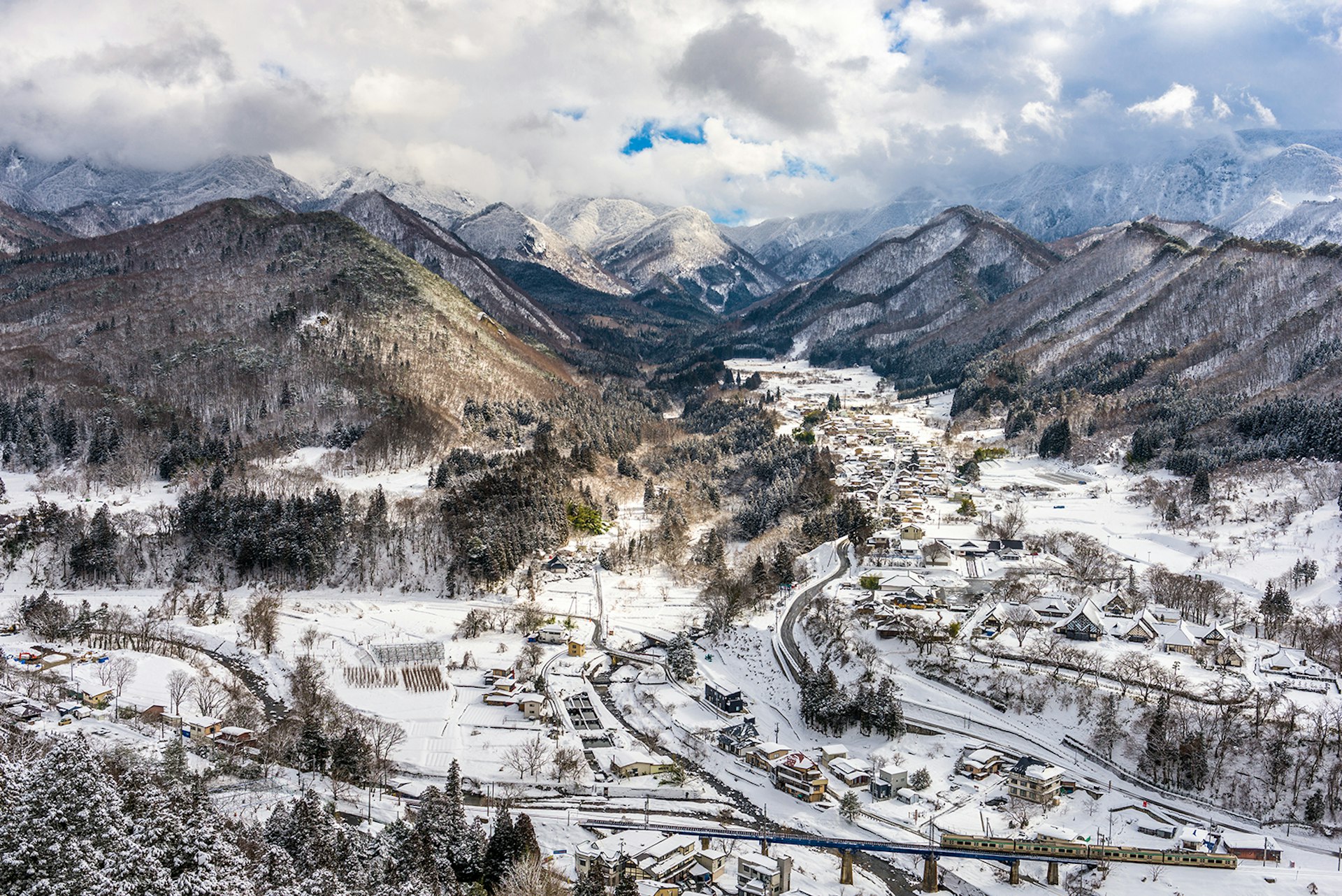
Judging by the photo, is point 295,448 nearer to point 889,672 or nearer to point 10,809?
point 889,672

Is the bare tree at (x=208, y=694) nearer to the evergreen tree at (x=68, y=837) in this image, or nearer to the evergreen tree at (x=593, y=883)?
the evergreen tree at (x=68, y=837)

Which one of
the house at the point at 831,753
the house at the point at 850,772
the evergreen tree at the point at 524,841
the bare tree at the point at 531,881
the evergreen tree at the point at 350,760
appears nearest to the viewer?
the bare tree at the point at 531,881

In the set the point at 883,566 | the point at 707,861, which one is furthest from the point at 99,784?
the point at 883,566

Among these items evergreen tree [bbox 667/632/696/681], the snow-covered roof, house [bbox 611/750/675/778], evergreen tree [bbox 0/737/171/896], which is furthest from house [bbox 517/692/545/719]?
evergreen tree [bbox 0/737/171/896]

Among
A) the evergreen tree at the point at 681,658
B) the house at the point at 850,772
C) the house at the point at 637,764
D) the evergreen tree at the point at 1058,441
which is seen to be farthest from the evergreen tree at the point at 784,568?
the evergreen tree at the point at 1058,441

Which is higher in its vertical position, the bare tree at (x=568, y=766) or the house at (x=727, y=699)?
the house at (x=727, y=699)

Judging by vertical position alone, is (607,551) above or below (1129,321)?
below
